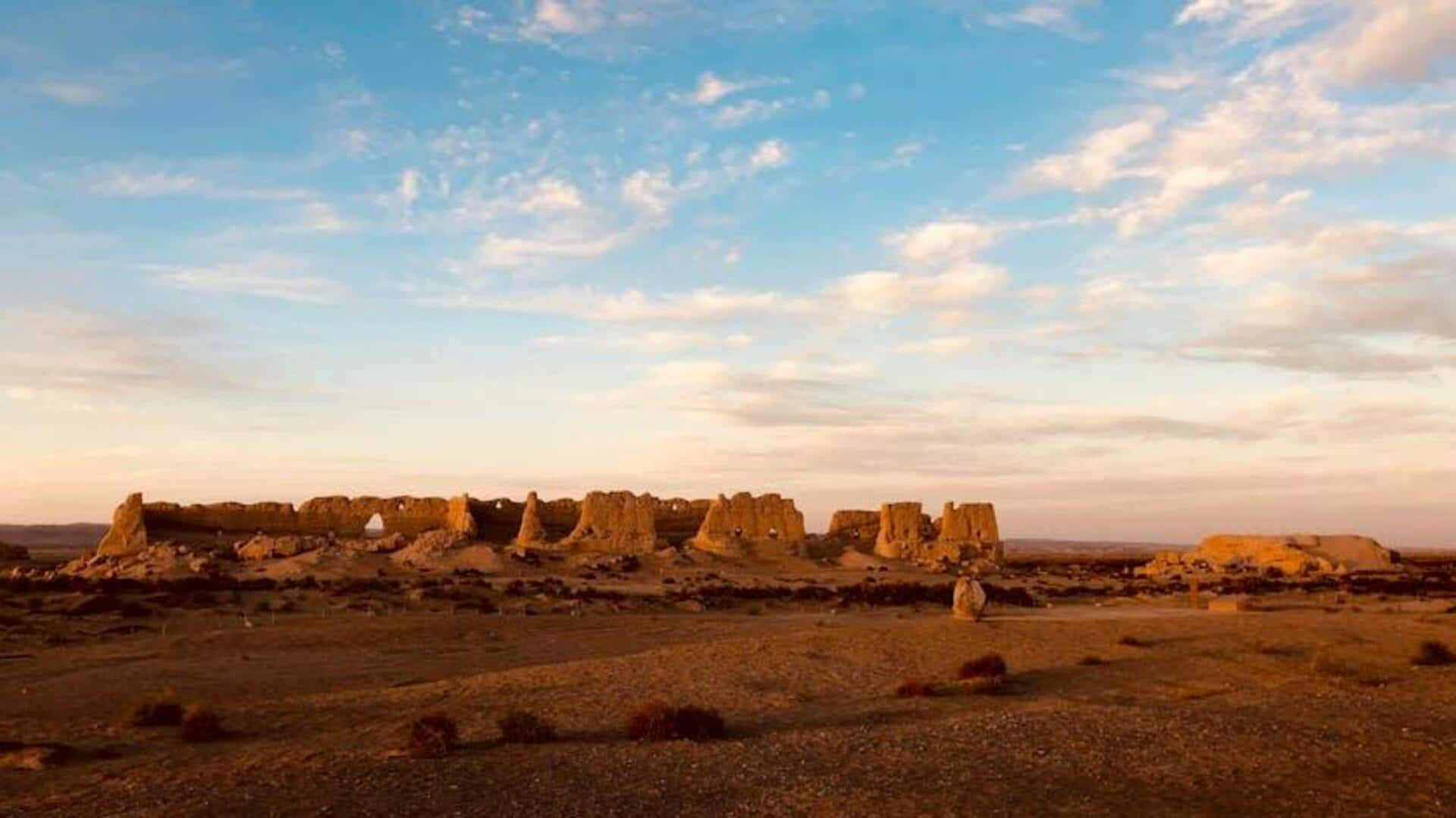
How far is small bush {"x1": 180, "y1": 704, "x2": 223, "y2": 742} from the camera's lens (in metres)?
12.9

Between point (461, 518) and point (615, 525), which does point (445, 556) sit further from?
point (615, 525)

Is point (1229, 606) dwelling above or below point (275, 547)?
Answer: below

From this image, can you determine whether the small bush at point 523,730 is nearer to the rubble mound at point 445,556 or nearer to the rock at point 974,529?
the rubble mound at point 445,556

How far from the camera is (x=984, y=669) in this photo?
1694cm

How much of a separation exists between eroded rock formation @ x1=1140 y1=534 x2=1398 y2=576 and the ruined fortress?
14528mm

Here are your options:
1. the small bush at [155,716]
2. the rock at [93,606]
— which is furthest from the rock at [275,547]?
the small bush at [155,716]

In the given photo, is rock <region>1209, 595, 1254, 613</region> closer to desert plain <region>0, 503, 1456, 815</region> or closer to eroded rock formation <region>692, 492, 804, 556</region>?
desert plain <region>0, 503, 1456, 815</region>

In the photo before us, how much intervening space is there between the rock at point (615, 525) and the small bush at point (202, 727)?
125 feet

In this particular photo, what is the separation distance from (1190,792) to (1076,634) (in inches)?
486

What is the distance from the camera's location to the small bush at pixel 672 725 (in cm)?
1237

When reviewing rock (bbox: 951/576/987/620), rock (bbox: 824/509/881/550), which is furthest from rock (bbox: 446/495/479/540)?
rock (bbox: 951/576/987/620)

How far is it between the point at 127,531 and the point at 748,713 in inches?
1715

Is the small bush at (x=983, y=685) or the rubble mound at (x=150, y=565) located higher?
the rubble mound at (x=150, y=565)

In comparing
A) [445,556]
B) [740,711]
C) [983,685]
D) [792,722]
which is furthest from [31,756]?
[445,556]
